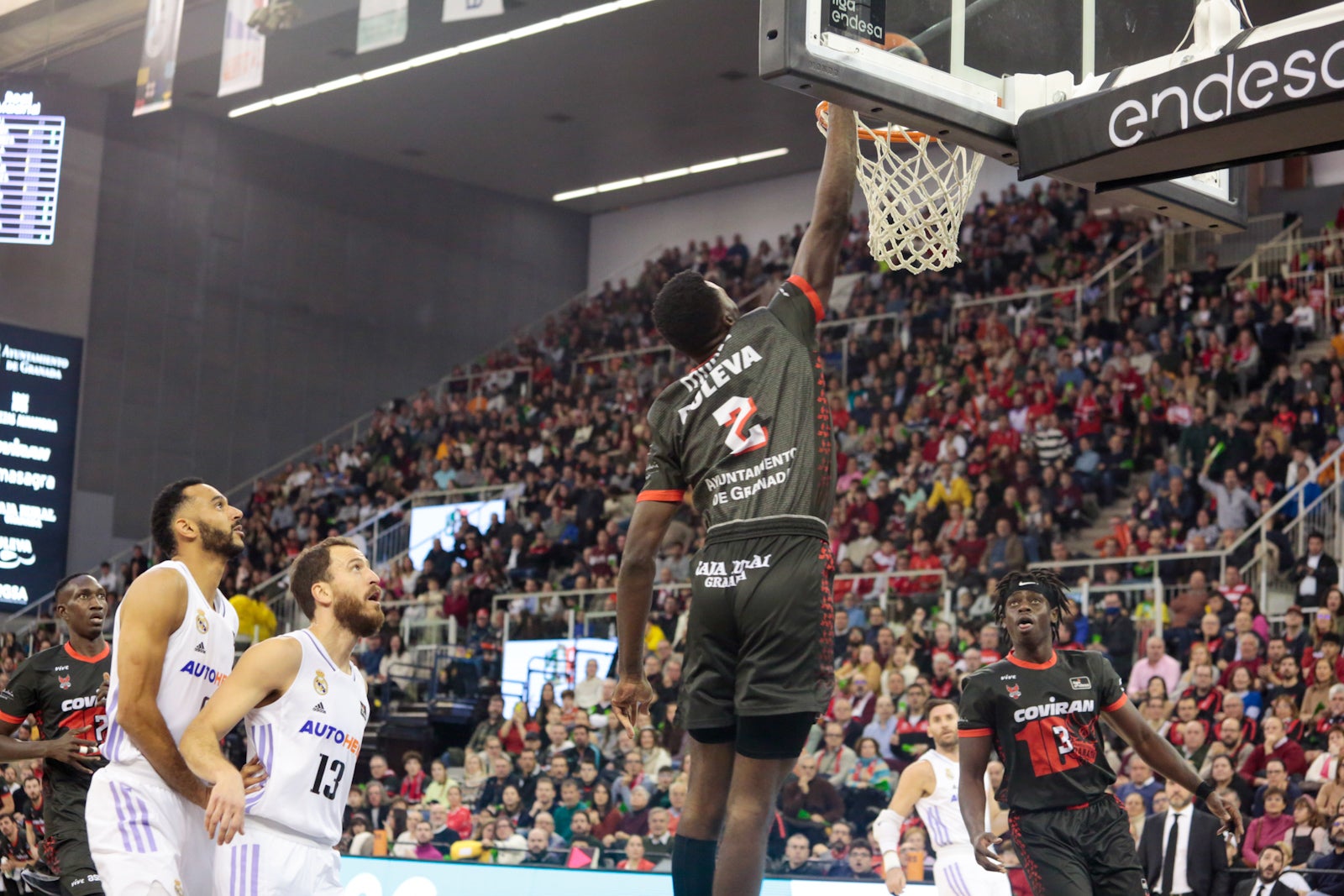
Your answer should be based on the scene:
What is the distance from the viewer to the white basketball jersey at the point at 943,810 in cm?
921

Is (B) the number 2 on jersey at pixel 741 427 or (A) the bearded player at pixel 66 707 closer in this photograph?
(B) the number 2 on jersey at pixel 741 427

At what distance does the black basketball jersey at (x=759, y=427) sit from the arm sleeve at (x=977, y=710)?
2.24 meters

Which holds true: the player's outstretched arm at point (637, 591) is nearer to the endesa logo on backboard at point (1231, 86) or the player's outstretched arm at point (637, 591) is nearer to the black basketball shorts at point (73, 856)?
the endesa logo on backboard at point (1231, 86)

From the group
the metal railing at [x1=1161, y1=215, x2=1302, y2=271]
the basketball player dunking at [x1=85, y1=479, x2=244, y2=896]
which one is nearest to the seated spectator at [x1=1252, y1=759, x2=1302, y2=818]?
the basketball player dunking at [x1=85, y1=479, x2=244, y2=896]

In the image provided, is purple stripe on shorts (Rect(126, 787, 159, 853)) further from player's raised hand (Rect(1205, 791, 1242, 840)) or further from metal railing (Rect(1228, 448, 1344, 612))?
metal railing (Rect(1228, 448, 1344, 612))

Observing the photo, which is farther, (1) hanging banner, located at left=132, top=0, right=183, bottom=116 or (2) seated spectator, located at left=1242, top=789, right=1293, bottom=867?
(1) hanging banner, located at left=132, top=0, right=183, bottom=116

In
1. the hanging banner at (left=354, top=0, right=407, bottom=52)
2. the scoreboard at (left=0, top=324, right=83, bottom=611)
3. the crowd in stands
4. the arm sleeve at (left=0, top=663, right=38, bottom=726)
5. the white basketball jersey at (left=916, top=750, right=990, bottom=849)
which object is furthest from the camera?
the scoreboard at (left=0, top=324, right=83, bottom=611)

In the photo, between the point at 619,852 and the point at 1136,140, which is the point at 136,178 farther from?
the point at 1136,140

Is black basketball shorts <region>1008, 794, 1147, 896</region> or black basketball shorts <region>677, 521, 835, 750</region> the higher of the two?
black basketball shorts <region>677, 521, 835, 750</region>

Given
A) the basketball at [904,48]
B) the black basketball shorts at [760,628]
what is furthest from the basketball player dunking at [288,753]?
the basketball at [904,48]

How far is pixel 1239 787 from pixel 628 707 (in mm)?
7802

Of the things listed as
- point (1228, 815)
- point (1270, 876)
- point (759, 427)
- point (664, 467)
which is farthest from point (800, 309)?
point (1270, 876)

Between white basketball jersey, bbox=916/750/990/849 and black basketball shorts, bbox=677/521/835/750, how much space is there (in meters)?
5.08

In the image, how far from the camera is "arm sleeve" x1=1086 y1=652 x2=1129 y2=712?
6.39 m
